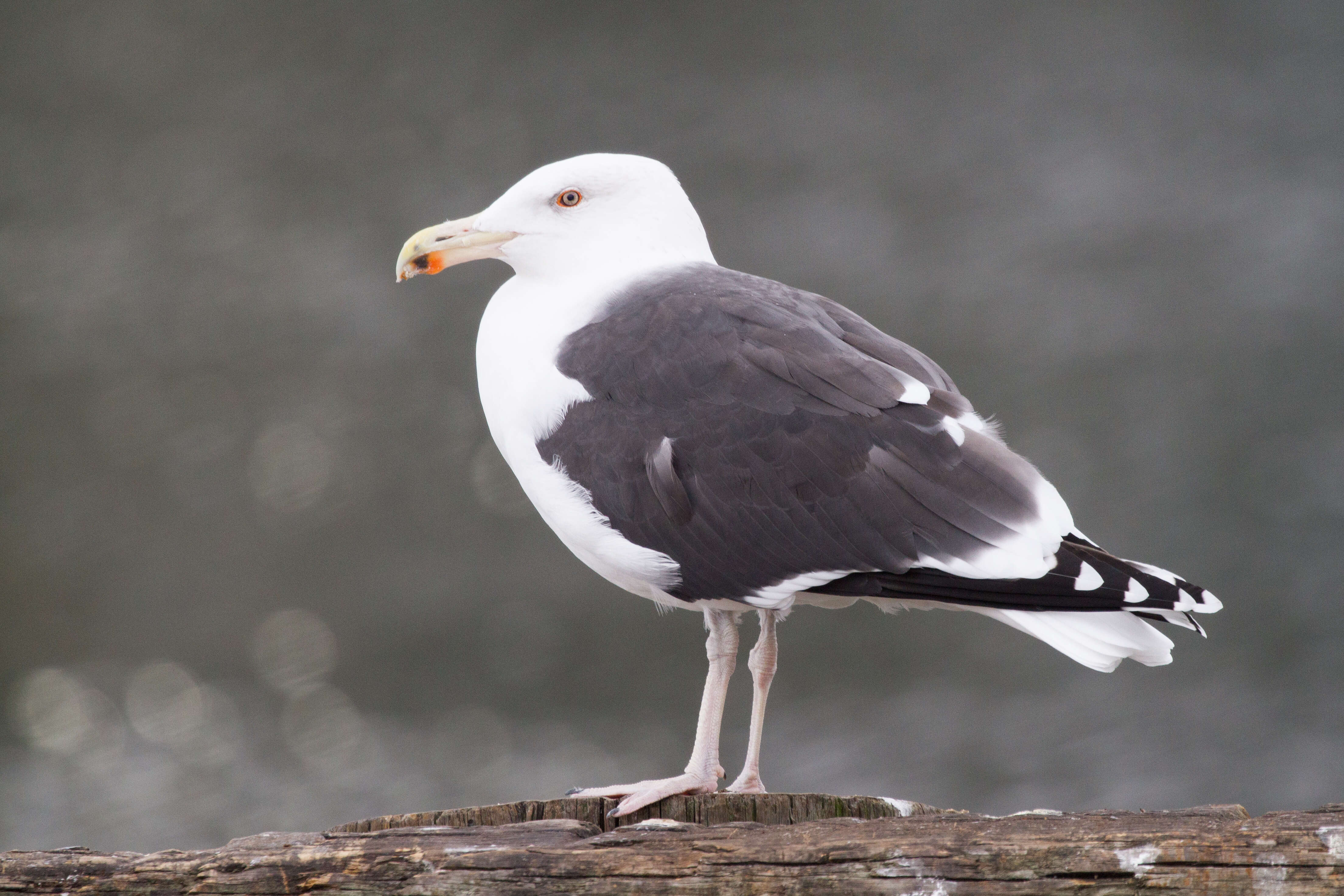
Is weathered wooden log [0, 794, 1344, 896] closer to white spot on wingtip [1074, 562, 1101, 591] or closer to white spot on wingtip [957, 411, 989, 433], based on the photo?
white spot on wingtip [1074, 562, 1101, 591]

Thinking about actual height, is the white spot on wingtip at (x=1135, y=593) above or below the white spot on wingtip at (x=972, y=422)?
below

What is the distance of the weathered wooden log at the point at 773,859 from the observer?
153cm

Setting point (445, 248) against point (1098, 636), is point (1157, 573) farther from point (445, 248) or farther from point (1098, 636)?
point (445, 248)

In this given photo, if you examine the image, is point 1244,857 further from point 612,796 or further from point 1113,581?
point 612,796

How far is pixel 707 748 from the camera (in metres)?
2.50

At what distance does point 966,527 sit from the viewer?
7.10 ft

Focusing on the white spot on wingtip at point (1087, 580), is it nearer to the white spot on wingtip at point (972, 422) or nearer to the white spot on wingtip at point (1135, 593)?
the white spot on wingtip at point (1135, 593)

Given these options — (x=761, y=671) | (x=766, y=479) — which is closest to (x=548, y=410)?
(x=766, y=479)

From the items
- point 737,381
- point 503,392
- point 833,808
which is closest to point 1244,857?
point 833,808

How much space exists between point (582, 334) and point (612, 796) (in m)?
0.89

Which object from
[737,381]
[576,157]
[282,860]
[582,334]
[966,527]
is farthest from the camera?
[576,157]

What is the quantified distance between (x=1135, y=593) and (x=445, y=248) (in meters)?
1.60

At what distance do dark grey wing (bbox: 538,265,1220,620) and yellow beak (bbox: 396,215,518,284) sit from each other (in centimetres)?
43

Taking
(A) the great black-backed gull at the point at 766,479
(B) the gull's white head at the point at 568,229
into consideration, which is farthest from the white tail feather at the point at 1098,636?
(B) the gull's white head at the point at 568,229
